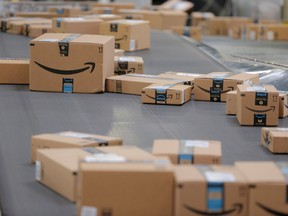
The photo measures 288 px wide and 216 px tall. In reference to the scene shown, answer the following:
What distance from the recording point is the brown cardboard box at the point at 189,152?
118 inches

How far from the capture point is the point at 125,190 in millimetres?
2479

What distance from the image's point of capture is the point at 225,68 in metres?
6.20

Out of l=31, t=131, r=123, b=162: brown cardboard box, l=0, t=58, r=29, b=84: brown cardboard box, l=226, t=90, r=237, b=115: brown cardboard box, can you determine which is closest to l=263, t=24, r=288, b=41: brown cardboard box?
l=0, t=58, r=29, b=84: brown cardboard box

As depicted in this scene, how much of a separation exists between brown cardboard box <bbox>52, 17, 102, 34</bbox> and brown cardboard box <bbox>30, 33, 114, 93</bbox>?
225 cm

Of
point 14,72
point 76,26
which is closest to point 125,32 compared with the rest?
point 76,26

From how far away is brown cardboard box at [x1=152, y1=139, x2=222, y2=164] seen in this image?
2988 mm

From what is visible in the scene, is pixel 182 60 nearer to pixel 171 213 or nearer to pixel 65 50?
pixel 65 50

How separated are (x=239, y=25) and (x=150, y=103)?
7078 millimetres

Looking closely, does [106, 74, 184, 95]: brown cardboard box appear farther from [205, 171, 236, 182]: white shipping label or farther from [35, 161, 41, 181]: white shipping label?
[205, 171, 236, 182]: white shipping label

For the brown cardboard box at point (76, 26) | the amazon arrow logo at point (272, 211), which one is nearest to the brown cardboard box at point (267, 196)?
the amazon arrow logo at point (272, 211)

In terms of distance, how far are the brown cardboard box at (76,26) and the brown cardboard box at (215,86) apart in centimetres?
262

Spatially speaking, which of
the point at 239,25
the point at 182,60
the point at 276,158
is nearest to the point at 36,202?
the point at 276,158

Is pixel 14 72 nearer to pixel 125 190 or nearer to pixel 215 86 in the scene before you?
pixel 215 86

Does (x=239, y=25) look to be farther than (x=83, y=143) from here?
Yes
